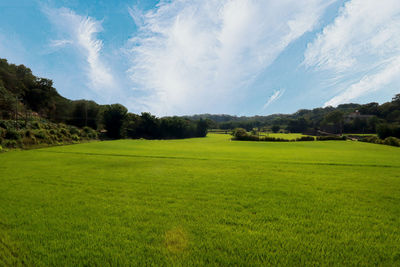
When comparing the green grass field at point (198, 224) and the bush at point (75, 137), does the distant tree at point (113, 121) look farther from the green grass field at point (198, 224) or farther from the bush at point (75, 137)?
the green grass field at point (198, 224)

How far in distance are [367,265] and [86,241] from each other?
5144mm

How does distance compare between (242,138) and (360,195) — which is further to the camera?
(242,138)

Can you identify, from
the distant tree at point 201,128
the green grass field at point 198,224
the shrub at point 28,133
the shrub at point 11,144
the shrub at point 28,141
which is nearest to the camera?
the green grass field at point 198,224

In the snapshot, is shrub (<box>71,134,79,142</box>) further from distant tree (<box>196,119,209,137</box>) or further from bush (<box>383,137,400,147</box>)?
bush (<box>383,137,400,147</box>)

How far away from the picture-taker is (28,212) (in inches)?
167

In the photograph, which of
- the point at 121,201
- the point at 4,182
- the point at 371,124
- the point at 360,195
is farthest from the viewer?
the point at 371,124

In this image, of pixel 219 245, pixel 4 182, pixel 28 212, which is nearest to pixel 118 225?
pixel 219 245

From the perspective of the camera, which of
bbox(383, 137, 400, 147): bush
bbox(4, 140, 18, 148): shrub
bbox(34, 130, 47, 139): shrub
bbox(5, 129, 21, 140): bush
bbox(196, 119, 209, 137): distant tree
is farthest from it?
bbox(196, 119, 209, 137): distant tree

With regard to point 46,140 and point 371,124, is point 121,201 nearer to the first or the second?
point 46,140

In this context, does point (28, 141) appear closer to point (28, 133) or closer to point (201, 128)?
point (28, 133)

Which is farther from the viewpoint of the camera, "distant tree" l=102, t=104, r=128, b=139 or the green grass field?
"distant tree" l=102, t=104, r=128, b=139

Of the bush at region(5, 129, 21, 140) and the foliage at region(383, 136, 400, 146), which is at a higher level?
the bush at region(5, 129, 21, 140)

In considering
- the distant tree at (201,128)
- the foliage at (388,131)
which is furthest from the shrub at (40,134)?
the foliage at (388,131)

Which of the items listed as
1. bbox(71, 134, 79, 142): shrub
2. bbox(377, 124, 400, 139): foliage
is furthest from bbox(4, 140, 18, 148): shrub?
bbox(377, 124, 400, 139): foliage
